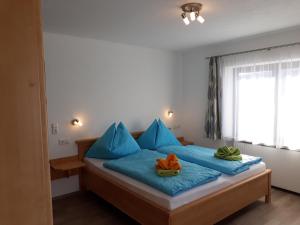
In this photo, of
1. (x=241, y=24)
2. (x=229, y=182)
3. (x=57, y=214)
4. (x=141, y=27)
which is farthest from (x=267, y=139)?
(x=57, y=214)

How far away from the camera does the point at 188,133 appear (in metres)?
5.02

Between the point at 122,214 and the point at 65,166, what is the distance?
3.44 ft

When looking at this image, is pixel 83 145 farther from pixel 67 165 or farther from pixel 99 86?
pixel 99 86

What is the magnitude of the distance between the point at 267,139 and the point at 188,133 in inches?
66.6

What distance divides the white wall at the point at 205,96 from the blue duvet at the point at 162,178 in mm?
1484

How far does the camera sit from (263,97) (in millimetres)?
3662

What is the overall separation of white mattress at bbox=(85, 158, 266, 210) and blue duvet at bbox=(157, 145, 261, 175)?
0.07m

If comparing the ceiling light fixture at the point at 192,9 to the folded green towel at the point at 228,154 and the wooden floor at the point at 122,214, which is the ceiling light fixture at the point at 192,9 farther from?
the wooden floor at the point at 122,214

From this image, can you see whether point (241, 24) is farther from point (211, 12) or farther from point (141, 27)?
point (141, 27)

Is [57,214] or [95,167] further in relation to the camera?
[95,167]

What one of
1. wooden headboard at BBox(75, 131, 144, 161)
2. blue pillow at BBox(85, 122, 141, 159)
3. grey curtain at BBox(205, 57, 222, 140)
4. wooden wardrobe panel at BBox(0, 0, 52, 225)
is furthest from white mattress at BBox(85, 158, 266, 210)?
wooden wardrobe panel at BBox(0, 0, 52, 225)

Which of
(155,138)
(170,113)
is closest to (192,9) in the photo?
(155,138)

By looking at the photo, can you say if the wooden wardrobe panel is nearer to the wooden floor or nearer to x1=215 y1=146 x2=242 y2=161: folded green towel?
the wooden floor

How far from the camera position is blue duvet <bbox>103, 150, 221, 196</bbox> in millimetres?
2340
